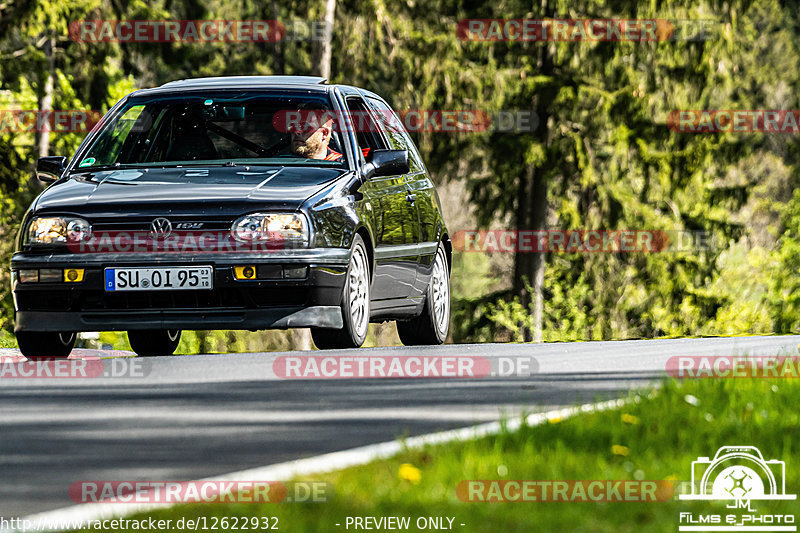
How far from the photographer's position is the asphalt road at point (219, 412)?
560 centimetres

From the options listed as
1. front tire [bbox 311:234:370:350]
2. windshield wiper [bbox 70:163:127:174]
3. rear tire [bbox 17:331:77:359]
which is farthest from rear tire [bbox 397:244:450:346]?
rear tire [bbox 17:331:77:359]

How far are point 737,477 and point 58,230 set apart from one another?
18.7 feet

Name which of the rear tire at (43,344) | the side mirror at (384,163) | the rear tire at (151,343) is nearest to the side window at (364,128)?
the side mirror at (384,163)

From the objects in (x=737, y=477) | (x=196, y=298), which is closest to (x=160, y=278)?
(x=196, y=298)

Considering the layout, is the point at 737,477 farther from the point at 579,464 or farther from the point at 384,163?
the point at 384,163

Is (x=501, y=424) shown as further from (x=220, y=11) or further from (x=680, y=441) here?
(x=220, y=11)

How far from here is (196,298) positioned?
972 cm

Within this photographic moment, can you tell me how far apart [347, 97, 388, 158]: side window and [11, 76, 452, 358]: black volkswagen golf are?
179mm

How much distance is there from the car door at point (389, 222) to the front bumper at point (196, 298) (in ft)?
3.61

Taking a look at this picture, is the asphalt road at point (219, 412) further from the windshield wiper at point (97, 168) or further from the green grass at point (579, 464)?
the windshield wiper at point (97, 168)

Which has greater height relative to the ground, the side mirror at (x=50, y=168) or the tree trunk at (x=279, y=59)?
the side mirror at (x=50, y=168)

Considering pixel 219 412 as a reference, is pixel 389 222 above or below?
above

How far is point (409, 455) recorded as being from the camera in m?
5.59

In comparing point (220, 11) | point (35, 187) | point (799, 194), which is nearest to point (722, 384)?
point (35, 187)
